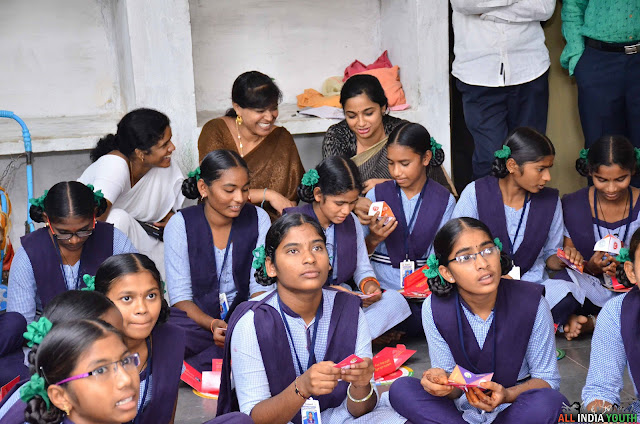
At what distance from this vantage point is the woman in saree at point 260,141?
4.98 metres

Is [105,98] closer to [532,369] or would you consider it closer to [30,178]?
[30,178]

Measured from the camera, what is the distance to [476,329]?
3129 mm

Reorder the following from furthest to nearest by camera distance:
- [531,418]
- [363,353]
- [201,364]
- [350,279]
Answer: [350,279] → [201,364] → [363,353] → [531,418]

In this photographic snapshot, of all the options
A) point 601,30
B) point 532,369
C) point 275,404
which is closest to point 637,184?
point 601,30

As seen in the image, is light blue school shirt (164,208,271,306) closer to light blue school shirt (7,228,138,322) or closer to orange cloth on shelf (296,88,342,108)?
light blue school shirt (7,228,138,322)

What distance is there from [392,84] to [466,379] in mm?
3770

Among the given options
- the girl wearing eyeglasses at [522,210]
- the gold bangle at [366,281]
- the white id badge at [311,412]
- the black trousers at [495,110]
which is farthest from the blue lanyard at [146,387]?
the black trousers at [495,110]

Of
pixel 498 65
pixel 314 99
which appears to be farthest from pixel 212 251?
pixel 498 65

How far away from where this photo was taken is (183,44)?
5.45 m

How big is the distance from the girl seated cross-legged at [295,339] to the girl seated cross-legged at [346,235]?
1.05 m

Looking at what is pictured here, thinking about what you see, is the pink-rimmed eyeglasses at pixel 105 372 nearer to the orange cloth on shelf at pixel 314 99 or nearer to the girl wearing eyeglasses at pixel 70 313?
the girl wearing eyeglasses at pixel 70 313

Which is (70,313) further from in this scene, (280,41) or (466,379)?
(280,41)

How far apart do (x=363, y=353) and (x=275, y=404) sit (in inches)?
17.4

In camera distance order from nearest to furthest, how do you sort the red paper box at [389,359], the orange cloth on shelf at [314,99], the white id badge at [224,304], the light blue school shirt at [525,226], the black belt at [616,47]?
1. the red paper box at [389,359]
2. the white id badge at [224,304]
3. the light blue school shirt at [525,226]
4. the black belt at [616,47]
5. the orange cloth on shelf at [314,99]
